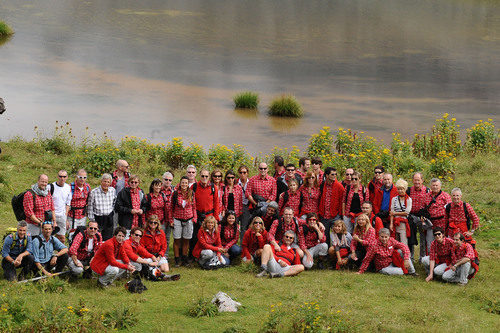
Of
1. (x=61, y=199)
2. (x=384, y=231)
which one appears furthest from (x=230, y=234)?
A: (x=61, y=199)

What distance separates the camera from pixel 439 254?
34.0 ft

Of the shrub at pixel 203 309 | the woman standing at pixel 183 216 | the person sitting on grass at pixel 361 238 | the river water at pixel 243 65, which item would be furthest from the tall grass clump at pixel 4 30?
the shrub at pixel 203 309

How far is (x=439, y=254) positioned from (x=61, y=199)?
239 inches

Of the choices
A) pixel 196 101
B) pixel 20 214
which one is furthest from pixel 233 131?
pixel 20 214

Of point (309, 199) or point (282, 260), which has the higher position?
point (309, 199)

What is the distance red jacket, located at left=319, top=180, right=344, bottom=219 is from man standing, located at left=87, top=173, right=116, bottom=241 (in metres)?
3.48

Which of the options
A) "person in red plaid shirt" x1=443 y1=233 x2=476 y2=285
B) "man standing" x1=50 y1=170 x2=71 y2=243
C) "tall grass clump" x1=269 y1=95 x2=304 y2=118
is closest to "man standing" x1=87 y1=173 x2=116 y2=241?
"man standing" x1=50 y1=170 x2=71 y2=243

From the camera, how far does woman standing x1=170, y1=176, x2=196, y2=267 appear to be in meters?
10.8

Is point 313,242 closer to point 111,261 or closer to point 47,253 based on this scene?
point 111,261

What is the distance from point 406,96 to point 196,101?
10257 mm

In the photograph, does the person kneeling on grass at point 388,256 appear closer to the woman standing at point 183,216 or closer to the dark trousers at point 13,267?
the woman standing at point 183,216

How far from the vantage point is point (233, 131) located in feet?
76.6

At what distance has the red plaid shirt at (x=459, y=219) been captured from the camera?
10531 mm

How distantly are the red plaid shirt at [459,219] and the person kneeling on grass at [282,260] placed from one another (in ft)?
8.09
